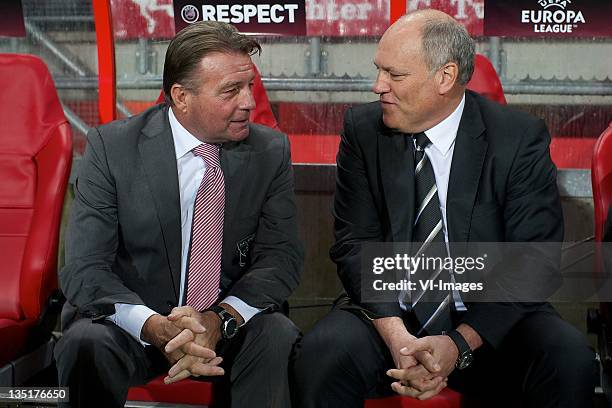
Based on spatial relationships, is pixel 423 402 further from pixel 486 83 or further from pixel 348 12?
pixel 348 12

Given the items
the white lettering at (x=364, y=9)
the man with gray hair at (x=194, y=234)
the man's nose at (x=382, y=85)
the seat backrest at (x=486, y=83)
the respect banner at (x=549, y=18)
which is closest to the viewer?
the man with gray hair at (x=194, y=234)

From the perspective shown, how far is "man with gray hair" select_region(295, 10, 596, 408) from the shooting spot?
1856mm

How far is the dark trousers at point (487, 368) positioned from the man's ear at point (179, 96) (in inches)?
23.9

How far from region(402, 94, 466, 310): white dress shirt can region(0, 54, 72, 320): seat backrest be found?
93 centimetres

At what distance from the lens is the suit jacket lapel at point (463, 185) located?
1.97 m

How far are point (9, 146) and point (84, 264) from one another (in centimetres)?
51

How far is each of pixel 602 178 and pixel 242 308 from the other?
3.09 feet

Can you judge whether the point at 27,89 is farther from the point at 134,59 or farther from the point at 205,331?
the point at 205,331

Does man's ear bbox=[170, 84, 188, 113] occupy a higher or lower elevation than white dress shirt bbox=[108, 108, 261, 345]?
higher

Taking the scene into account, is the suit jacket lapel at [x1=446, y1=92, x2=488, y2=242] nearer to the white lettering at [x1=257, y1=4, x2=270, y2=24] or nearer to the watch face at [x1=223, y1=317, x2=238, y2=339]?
the watch face at [x1=223, y1=317, x2=238, y2=339]

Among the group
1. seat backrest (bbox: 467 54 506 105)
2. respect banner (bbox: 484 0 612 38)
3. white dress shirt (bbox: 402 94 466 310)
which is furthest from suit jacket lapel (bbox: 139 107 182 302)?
respect banner (bbox: 484 0 612 38)

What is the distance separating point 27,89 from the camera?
2316mm

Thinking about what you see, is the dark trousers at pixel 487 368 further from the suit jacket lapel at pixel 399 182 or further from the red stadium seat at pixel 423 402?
the suit jacket lapel at pixel 399 182

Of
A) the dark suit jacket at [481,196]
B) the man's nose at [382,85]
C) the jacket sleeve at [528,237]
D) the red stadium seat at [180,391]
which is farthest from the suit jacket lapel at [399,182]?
the red stadium seat at [180,391]
